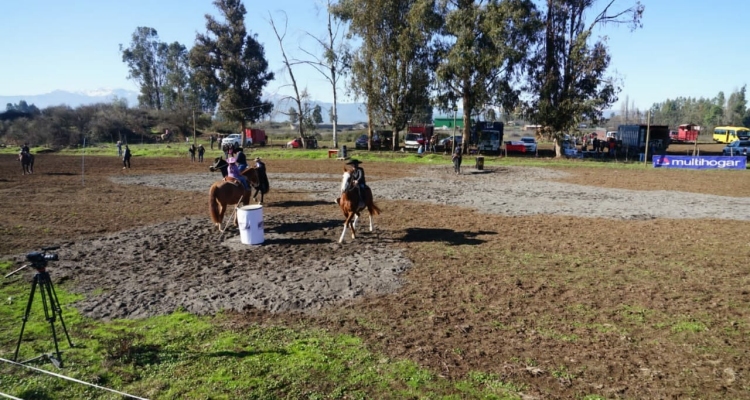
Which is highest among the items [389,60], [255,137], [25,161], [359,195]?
[389,60]

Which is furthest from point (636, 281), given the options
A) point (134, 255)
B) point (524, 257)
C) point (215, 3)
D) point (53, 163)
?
point (215, 3)

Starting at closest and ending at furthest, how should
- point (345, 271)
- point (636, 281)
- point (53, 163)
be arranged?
1. point (636, 281)
2. point (345, 271)
3. point (53, 163)

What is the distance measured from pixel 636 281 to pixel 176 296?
364 inches

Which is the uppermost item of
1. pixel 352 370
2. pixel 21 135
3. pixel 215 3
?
pixel 215 3

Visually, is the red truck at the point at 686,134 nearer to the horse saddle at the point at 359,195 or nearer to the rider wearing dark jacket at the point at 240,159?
the rider wearing dark jacket at the point at 240,159

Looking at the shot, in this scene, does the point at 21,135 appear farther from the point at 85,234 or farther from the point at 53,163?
the point at 85,234

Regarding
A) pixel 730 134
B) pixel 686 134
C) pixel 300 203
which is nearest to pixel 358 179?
pixel 300 203

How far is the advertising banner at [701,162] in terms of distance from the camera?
31203mm

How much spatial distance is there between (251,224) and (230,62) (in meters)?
48.6

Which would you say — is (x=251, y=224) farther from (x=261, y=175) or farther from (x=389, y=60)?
(x=389, y=60)

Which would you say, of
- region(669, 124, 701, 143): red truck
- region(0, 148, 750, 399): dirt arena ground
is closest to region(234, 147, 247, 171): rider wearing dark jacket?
region(0, 148, 750, 399): dirt arena ground

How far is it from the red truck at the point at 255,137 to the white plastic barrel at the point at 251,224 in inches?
1876

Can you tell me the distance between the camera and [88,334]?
280 inches

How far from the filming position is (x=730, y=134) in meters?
60.2
